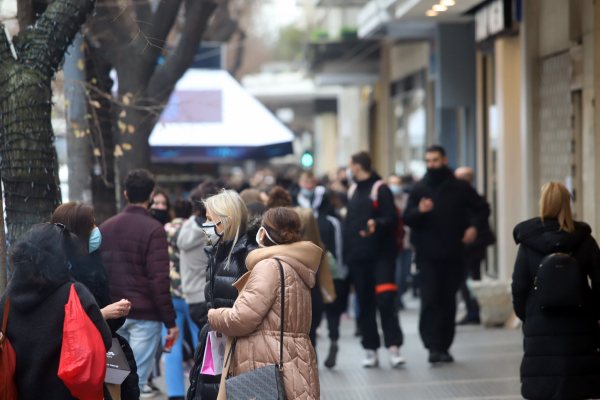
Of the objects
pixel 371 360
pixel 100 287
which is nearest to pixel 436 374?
pixel 371 360

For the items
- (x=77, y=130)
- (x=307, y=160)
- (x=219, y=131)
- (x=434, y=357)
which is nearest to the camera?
(x=77, y=130)

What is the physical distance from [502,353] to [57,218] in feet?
19.2

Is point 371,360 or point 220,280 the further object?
point 371,360

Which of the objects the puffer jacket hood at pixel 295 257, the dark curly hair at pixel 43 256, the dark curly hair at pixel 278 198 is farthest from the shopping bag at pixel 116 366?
the dark curly hair at pixel 278 198

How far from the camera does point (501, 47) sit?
11.7 m

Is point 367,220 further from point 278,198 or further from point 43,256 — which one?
point 43,256

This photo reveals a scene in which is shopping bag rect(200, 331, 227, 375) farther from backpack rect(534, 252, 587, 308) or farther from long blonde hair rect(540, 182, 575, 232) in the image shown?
long blonde hair rect(540, 182, 575, 232)

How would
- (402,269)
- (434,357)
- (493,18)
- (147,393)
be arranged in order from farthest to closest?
(402,269)
(493,18)
(434,357)
(147,393)

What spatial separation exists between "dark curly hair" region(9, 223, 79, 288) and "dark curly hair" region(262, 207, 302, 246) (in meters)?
1.12

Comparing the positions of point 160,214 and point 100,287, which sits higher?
point 160,214

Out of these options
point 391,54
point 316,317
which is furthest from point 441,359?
point 391,54

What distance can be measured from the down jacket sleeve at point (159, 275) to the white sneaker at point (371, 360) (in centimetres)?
307

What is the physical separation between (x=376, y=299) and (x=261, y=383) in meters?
4.12

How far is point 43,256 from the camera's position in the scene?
365cm
